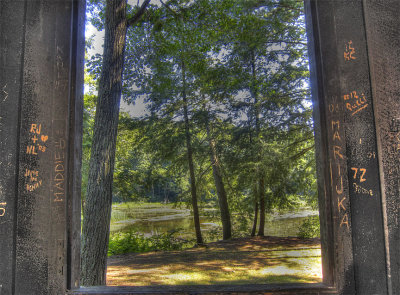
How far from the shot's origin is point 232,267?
6.57m

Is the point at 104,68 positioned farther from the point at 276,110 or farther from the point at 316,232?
the point at 316,232

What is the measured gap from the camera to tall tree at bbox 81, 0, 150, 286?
4266 millimetres

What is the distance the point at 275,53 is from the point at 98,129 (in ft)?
25.7

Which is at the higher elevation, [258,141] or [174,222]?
[258,141]

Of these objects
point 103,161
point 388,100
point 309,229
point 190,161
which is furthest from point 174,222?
point 388,100

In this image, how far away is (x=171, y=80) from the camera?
1151 cm

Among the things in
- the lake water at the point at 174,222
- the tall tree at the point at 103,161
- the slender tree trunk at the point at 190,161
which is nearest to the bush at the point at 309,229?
the lake water at the point at 174,222

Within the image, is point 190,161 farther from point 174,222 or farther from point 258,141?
point 174,222

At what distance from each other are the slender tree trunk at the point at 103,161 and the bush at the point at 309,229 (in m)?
8.81

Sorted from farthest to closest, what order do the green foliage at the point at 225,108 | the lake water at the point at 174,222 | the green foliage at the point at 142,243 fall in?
the lake water at the point at 174,222
the green foliage at the point at 142,243
the green foliage at the point at 225,108

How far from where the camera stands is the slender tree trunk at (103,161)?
14.0ft

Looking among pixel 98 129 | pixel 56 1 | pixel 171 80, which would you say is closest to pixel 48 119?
pixel 56 1

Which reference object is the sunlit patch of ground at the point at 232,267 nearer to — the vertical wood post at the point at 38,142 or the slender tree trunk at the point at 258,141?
the slender tree trunk at the point at 258,141

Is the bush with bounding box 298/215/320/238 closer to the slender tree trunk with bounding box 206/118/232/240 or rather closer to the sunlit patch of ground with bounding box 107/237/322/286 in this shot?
the sunlit patch of ground with bounding box 107/237/322/286
